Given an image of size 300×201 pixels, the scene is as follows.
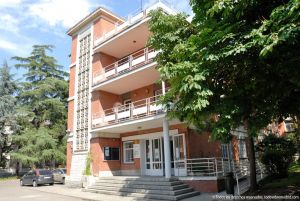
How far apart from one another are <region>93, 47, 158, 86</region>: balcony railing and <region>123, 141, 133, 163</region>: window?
5.44m

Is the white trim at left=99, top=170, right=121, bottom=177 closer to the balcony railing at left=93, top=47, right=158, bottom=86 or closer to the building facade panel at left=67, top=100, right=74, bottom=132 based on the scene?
the building facade panel at left=67, top=100, right=74, bottom=132

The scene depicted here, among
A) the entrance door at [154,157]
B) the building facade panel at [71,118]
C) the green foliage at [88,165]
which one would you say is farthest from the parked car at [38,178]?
the entrance door at [154,157]

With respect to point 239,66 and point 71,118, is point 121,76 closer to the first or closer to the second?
point 71,118

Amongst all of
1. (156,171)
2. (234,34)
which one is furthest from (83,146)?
(234,34)

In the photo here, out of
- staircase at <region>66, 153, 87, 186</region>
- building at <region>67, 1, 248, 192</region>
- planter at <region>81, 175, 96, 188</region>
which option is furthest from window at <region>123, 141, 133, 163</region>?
staircase at <region>66, 153, 87, 186</region>

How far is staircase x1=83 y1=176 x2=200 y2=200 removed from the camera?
556 inches

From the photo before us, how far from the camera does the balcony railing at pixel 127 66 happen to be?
17.8 meters

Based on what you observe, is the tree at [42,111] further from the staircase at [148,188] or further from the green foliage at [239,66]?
the green foliage at [239,66]

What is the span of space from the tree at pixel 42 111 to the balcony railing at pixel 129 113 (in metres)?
14.1

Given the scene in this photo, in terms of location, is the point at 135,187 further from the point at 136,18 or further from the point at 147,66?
the point at 136,18

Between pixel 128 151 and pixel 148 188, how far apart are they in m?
6.68

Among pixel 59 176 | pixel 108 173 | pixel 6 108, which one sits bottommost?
pixel 59 176

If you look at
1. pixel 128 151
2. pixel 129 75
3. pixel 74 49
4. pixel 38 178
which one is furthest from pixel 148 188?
pixel 74 49

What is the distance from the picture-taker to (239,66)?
8.18m
